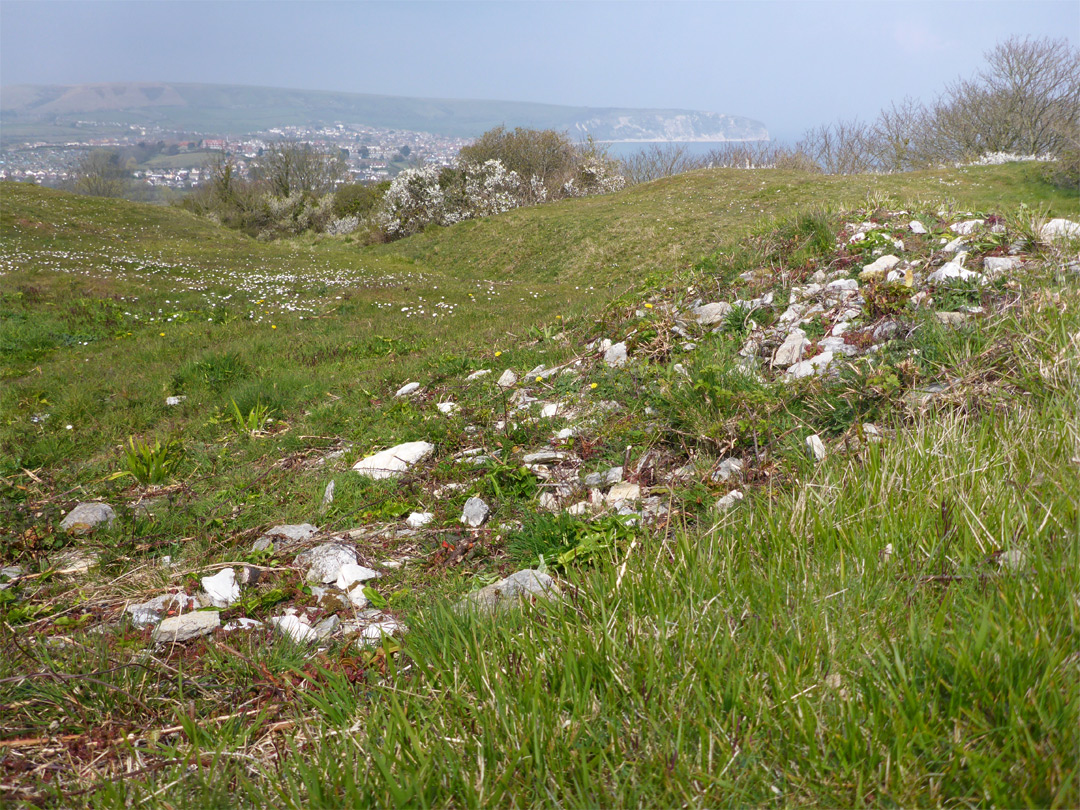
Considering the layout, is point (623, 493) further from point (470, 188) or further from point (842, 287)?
point (470, 188)

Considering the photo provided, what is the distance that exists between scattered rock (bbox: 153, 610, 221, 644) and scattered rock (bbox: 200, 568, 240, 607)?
0.20m

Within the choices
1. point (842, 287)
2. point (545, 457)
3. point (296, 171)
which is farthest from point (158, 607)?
point (296, 171)

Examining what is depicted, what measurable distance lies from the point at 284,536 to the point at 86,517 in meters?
1.70

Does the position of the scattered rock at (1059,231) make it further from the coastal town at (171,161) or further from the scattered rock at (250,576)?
the coastal town at (171,161)

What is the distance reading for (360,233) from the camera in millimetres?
45531

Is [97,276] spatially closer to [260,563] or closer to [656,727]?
[260,563]

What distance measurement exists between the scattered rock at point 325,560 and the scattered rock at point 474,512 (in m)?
0.75

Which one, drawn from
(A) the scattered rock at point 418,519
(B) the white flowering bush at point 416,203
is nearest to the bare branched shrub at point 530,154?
(B) the white flowering bush at point 416,203

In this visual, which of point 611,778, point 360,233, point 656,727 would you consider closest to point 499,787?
point 611,778

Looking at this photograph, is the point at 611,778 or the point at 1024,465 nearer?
the point at 611,778

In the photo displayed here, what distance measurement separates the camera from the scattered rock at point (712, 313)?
6301 millimetres

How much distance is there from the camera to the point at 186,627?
2768mm

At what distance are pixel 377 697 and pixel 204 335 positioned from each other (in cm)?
1230

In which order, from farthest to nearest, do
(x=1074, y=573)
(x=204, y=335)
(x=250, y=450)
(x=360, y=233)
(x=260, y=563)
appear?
(x=360, y=233) < (x=204, y=335) < (x=250, y=450) < (x=260, y=563) < (x=1074, y=573)
